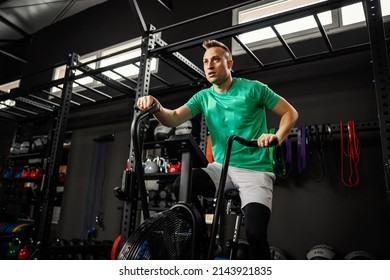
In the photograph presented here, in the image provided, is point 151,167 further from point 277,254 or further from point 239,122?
point 239,122

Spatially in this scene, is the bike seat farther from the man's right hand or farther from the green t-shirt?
the man's right hand

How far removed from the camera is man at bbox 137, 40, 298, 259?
51.8 inches

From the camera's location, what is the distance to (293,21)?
9.20 ft

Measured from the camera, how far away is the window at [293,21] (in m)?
2.58

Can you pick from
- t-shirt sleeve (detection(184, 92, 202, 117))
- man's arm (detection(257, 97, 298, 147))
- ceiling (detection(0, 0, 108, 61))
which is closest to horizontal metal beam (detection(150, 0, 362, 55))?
t-shirt sleeve (detection(184, 92, 202, 117))

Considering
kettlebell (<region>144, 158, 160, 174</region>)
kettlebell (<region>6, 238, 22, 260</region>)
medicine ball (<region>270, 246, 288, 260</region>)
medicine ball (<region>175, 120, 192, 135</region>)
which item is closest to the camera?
medicine ball (<region>270, 246, 288, 260</region>)

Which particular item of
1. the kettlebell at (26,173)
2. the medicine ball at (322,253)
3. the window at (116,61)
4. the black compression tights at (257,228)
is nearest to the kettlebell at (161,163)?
the window at (116,61)

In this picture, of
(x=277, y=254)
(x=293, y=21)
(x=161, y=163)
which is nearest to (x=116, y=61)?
(x=161, y=163)

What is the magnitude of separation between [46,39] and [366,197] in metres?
5.51

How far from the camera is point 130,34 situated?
13.8ft

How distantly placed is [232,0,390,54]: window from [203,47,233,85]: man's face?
36.8 inches
